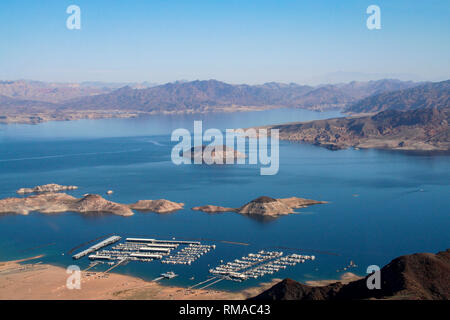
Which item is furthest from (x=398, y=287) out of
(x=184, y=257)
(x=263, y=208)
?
(x=263, y=208)

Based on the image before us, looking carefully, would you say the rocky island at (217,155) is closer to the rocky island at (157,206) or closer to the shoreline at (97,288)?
the rocky island at (157,206)

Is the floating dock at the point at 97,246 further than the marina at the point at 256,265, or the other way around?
the floating dock at the point at 97,246

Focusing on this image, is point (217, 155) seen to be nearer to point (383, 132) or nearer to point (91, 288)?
point (383, 132)

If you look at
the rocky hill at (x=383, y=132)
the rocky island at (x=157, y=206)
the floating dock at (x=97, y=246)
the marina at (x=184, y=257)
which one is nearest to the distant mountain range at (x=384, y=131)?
the rocky hill at (x=383, y=132)

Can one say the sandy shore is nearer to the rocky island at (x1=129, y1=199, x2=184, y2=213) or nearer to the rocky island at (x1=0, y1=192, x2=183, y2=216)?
the rocky island at (x1=0, y1=192, x2=183, y2=216)

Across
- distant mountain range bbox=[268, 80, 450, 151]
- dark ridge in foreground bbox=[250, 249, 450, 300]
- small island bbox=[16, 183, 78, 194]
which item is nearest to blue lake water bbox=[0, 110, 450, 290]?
small island bbox=[16, 183, 78, 194]
